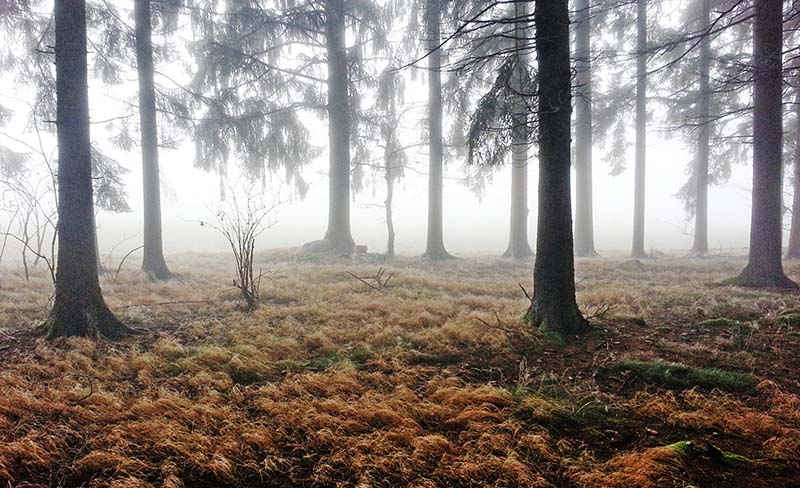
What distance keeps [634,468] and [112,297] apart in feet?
26.2

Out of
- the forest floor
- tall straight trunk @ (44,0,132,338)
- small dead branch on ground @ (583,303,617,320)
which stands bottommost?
the forest floor

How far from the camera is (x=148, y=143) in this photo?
10.0 m

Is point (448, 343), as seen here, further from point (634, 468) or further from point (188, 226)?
point (188, 226)

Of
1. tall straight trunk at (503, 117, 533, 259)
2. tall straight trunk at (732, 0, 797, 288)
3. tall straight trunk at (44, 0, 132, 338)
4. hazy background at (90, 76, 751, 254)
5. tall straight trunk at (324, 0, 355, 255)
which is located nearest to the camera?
tall straight trunk at (44, 0, 132, 338)

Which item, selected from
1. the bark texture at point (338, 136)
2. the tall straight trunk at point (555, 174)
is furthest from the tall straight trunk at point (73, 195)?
the bark texture at point (338, 136)

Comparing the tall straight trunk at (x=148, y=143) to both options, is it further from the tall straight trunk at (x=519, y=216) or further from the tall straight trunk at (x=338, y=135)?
the tall straight trunk at (x=519, y=216)

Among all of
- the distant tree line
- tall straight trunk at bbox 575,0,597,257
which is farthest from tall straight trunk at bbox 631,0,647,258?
tall straight trunk at bbox 575,0,597,257

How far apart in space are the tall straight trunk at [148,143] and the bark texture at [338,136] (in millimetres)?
5450

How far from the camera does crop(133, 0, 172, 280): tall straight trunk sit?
9469 mm

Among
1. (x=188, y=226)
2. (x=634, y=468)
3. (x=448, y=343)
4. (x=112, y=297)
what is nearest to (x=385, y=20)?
(x=112, y=297)

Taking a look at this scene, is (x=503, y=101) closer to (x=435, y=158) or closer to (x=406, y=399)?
(x=406, y=399)

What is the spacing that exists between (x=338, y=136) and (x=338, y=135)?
34 millimetres

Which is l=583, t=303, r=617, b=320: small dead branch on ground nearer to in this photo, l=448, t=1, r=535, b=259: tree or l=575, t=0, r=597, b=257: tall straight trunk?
l=448, t=1, r=535, b=259: tree

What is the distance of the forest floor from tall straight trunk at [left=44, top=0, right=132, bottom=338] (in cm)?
38
